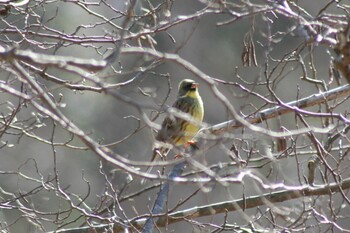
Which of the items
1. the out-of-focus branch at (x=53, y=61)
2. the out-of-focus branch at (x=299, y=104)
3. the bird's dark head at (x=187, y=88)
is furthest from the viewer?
the bird's dark head at (x=187, y=88)

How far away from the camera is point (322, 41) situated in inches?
164

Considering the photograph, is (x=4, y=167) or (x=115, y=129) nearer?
(x=4, y=167)

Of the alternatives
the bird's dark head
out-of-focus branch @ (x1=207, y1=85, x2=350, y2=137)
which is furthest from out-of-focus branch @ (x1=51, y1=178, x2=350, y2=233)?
the bird's dark head

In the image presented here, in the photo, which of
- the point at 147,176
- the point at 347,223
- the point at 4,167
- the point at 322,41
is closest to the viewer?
the point at 147,176

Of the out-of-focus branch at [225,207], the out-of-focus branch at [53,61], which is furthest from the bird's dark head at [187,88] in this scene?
the out-of-focus branch at [53,61]

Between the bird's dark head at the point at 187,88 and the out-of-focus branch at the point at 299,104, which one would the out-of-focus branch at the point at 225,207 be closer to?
the out-of-focus branch at the point at 299,104

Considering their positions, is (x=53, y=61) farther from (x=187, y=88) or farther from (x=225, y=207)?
(x=187, y=88)

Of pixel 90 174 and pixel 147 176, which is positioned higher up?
pixel 90 174

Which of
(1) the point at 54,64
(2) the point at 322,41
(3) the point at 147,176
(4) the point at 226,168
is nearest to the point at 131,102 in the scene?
(1) the point at 54,64

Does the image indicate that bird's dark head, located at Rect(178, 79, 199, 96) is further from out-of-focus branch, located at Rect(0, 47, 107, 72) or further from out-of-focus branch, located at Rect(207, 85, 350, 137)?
out-of-focus branch, located at Rect(0, 47, 107, 72)

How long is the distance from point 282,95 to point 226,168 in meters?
15.4

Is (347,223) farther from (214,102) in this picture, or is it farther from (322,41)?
(322,41)

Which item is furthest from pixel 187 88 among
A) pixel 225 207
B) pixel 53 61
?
pixel 53 61

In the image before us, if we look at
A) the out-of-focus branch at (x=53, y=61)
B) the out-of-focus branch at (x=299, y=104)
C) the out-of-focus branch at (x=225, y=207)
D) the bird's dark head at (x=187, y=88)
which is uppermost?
the bird's dark head at (x=187, y=88)
